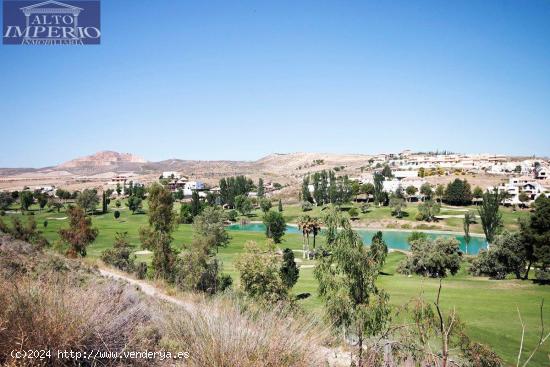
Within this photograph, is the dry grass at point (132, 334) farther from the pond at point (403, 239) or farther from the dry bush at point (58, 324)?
the pond at point (403, 239)

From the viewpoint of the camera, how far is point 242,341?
412 centimetres

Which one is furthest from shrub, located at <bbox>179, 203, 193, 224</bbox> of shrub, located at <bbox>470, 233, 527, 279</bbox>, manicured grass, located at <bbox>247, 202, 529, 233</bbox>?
shrub, located at <bbox>470, 233, 527, 279</bbox>

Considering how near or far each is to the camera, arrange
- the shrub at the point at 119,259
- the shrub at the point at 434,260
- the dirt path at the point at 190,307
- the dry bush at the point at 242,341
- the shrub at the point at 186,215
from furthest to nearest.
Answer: the shrub at the point at 186,215 → the shrub at the point at 434,260 → the shrub at the point at 119,259 → the dirt path at the point at 190,307 → the dry bush at the point at 242,341

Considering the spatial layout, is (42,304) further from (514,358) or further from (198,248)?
(198,248)

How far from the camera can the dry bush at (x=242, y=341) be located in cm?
397

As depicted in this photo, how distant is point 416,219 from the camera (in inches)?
3319

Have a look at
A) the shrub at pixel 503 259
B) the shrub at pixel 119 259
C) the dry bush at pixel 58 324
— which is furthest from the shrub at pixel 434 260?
the dry bush at pixel 58 324

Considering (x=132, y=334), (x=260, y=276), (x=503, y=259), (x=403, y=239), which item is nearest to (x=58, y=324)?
(x=132, y=334)

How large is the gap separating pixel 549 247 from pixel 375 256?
2595 centimetres

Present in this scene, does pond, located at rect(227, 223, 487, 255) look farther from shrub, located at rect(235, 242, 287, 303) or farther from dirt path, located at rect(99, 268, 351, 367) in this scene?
dirt path, located at rect(99, 268, 351, 367)

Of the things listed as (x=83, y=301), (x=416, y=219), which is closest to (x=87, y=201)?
(x=416, y=219)

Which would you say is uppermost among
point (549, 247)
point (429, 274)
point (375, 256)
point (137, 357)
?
point (137, 357)

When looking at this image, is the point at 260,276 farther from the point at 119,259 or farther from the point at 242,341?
the point at 242,341

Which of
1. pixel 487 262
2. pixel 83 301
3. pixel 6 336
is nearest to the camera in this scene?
pixel 6 336
